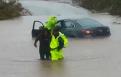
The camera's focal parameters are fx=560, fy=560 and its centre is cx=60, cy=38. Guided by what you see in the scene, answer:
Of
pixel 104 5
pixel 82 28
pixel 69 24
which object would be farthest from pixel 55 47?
pixel 104 5

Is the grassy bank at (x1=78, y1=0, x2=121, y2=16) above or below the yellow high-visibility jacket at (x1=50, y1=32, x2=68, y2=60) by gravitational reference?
below

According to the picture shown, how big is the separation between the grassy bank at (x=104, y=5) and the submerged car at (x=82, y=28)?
22158 millimetres

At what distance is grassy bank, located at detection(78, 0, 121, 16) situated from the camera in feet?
182

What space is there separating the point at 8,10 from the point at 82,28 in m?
28.8

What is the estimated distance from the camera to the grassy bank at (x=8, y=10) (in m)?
57.8

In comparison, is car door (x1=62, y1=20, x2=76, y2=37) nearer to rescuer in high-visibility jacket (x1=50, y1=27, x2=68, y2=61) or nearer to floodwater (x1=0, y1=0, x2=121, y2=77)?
floodwater (x1=0, y1=0, x2=121, y2=77)

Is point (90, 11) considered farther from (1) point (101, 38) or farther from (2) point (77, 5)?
(1) point (101, 38)

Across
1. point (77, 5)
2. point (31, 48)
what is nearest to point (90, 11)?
point (77, 5)

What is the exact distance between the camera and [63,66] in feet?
62.1

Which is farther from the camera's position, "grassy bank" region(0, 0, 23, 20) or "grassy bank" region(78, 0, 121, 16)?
"grassy bank" region(0, 0, 23, 20)

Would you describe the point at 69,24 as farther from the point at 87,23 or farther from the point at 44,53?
the point at 44,53

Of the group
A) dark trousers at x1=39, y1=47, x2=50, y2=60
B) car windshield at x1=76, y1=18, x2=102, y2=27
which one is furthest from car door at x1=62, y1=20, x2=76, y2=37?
dark trousers at x1=39, y1=47, x2=50, y2=60

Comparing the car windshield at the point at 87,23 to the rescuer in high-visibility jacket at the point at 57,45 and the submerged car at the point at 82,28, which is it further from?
the rescuer in high-visibility jacket at the point at 57,45

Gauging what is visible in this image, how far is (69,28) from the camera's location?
1241 inches
